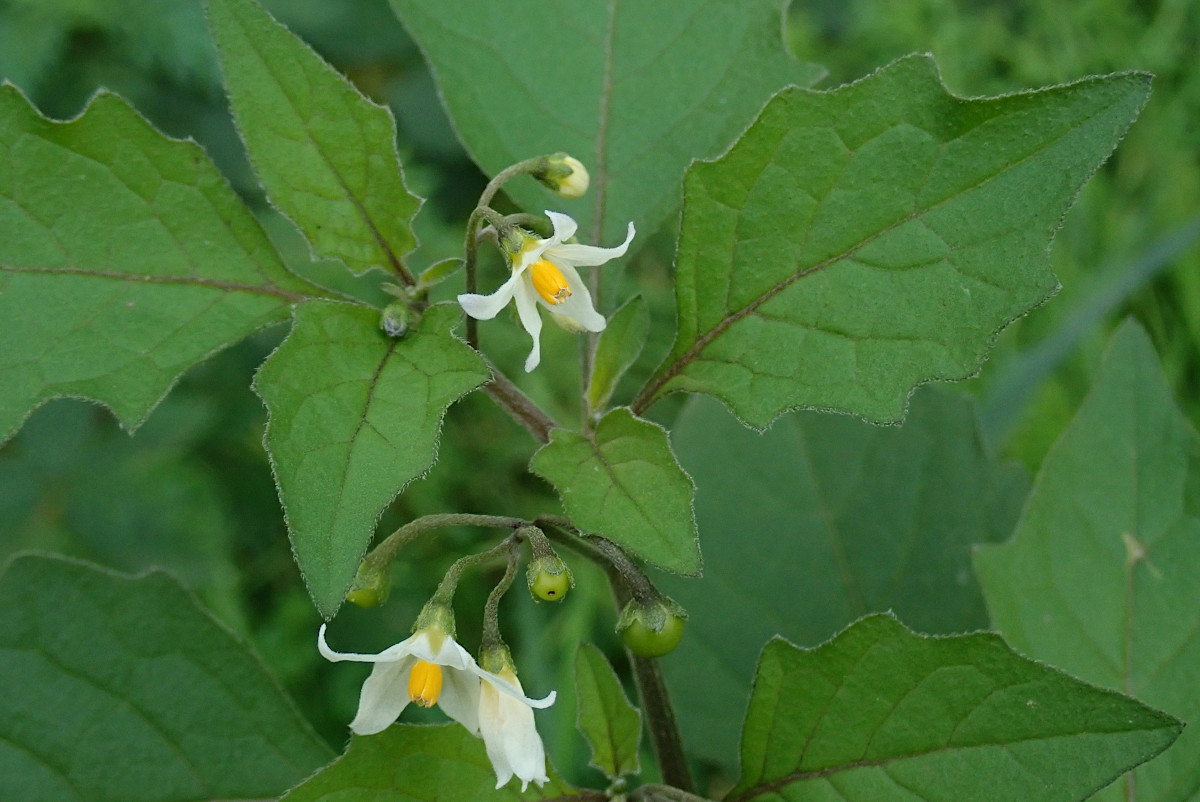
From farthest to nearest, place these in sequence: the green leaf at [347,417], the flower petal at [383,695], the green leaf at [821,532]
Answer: the green leaf at [821,532] < the flower petal at [383,695] < the green leaf at [347,417]

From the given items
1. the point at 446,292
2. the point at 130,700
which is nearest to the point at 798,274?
the point at 130,700

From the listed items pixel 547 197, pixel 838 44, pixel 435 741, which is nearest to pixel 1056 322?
pixel 838 44

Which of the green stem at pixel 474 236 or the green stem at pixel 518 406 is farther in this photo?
the green stem at pixel 518 406

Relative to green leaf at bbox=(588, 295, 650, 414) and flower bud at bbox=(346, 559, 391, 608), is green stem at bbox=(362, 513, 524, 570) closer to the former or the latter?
flower bud at bbox=(346, 559, 391, 608)

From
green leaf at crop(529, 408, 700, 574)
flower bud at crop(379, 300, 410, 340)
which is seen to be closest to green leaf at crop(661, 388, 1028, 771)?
green leaf at crop(529, 408, 700, 574)

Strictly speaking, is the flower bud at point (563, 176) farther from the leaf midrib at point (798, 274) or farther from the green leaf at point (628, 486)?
the green leaf at point (628, 486)

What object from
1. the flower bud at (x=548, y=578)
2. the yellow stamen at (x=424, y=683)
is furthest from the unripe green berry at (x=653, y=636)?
the yellow stamen at (x=424, y=683)

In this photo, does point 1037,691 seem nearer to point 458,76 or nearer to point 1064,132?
point 1064,132

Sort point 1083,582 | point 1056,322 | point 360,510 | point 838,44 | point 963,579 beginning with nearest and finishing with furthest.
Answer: point 360,510, point 1083,582, point 963,579, point 1056,322, point 838,44
